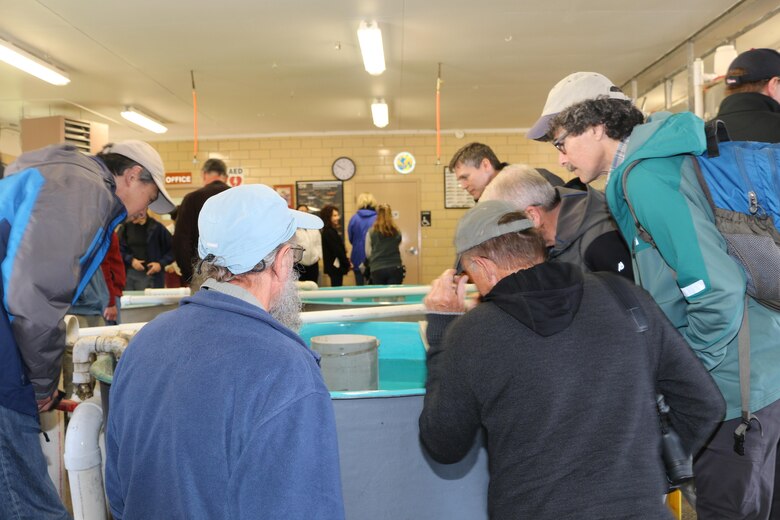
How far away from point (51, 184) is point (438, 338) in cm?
137

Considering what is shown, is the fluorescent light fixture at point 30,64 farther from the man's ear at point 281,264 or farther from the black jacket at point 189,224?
the man's ear at point 281,264

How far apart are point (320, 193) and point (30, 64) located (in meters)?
5.65

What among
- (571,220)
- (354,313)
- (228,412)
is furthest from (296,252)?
(354,313)

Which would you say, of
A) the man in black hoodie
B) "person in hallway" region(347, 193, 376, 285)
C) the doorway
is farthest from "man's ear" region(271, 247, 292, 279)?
the doorway

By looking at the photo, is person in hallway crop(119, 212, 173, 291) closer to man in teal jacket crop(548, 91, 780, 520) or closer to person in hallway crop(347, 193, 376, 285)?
person in hallway crop(347, 193, 376, 285)

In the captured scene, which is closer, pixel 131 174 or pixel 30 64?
pixel 131 174

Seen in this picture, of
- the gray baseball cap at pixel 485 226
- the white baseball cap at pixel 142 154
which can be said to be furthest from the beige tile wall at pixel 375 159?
the gray baseball cap at pixel 485 226

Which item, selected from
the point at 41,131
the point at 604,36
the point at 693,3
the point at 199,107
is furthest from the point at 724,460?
the point at 41,131

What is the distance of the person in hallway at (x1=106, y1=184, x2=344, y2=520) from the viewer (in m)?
1.07

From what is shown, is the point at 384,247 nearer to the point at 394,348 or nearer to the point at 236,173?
the point at 394,348

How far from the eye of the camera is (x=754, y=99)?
7.97ft

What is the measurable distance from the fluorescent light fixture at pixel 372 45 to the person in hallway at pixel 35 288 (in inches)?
168

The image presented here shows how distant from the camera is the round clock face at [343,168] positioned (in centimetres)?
1152

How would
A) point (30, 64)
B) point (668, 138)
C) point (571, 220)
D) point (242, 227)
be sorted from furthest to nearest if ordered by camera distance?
point (30, 64), point (571, 220), point (668, 138), point (242, 227)
